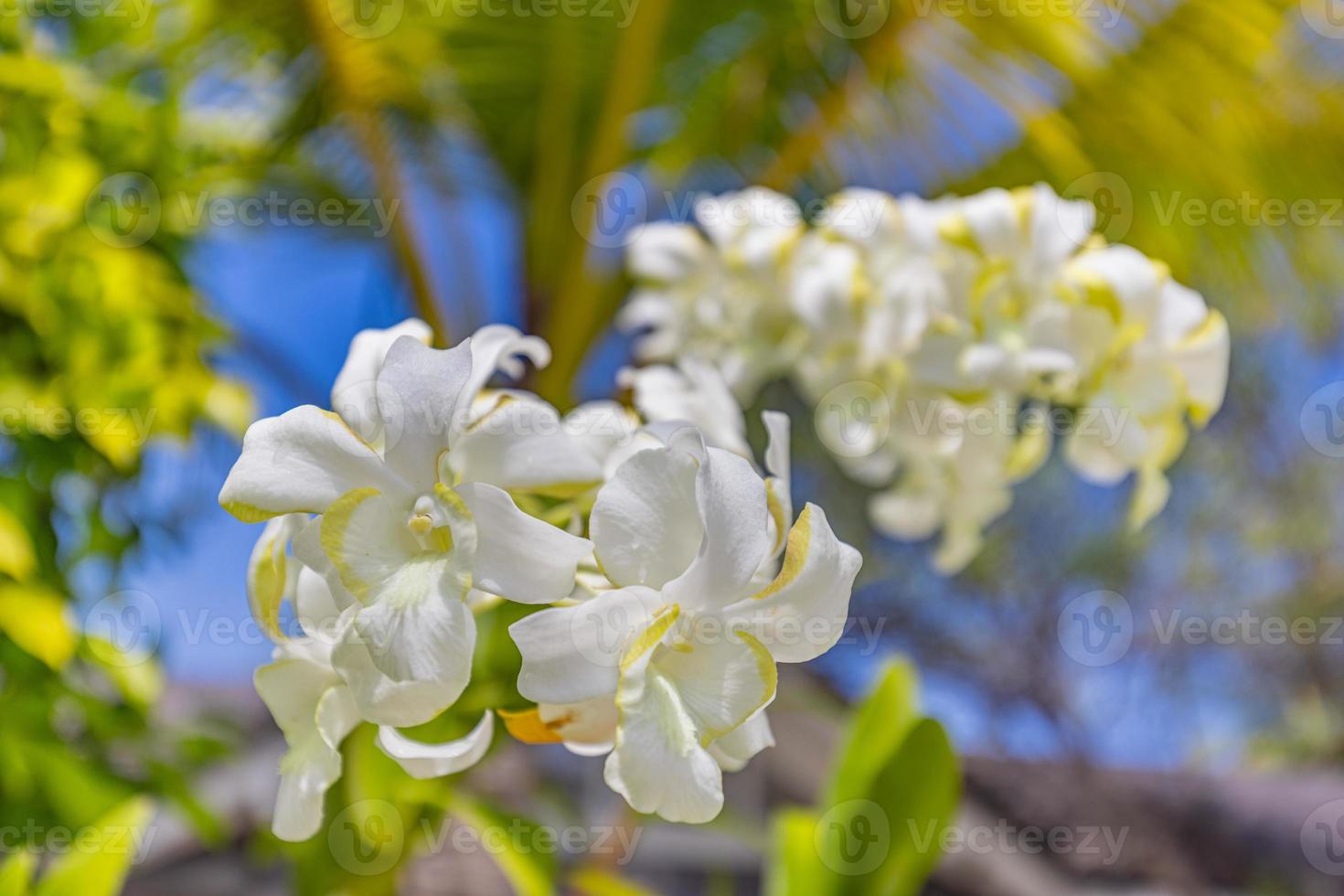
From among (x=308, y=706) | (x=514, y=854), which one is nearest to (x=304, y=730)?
(x=308, y=706)

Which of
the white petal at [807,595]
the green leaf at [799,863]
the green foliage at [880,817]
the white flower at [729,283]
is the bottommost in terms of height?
the green leaf at [799,863]

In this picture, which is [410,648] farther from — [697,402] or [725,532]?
[697,402]

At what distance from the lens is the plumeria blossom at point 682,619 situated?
28 cm

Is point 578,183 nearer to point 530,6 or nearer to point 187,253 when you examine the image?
point 530,6

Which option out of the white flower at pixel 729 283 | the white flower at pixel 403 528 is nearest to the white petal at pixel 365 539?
the white flower at pixel 403 528

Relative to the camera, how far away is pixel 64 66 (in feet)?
3.24

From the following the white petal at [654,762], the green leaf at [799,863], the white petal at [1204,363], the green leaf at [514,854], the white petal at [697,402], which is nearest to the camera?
the white petal at [654,762]

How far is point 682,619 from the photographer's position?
296 millimetres

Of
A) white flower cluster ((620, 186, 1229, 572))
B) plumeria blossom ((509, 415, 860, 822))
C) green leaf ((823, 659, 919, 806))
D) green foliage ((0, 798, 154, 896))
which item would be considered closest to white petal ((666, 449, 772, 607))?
plumeria blossom ((509, 415, 860, 822))

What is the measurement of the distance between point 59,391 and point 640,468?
782 mm

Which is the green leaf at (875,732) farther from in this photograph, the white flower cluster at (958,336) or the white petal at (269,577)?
the white petal at (269,577)

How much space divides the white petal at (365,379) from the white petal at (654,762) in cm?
11

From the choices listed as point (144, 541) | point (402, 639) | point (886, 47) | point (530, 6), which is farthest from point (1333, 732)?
point (402, 639)

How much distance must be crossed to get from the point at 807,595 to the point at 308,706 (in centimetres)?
18
